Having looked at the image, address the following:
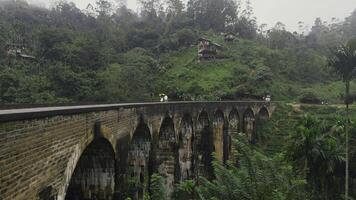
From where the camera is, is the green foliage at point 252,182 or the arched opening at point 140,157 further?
the arched opening at point 140,157

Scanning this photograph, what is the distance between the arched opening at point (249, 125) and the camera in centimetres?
3193

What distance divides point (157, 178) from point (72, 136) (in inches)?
78.5

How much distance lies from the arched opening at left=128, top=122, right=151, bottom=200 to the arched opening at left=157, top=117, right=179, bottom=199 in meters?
2.75

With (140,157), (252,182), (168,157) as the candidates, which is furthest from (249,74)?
(252,182)

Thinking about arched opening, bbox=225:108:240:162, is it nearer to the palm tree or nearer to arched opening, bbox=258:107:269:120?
arched opening, bbox=258:107:269:120

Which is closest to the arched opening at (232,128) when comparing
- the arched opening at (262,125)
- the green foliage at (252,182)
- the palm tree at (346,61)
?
the arched opening at (262,125)

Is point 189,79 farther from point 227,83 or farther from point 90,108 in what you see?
point 90,108

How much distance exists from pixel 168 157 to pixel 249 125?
17567mm

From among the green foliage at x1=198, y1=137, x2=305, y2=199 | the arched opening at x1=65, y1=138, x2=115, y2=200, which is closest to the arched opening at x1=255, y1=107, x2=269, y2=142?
the arched opening at x1=65, y1=138, x2=115, y2=200

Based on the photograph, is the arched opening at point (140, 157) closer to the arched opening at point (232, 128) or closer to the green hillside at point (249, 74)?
the arched opening at point (232, 128)

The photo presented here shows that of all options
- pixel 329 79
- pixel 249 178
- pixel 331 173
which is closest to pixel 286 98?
pixel 329 79

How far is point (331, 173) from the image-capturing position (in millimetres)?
20891

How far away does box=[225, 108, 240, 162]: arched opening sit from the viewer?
88.3 ft

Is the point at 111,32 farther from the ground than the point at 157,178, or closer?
farther from the ground
